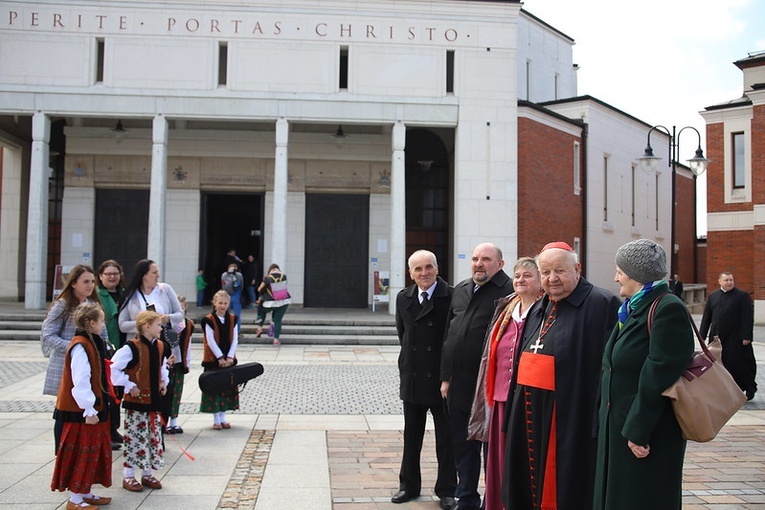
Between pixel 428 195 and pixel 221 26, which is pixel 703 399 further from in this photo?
pixel 428 195

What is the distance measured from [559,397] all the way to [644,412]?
24.8 inches

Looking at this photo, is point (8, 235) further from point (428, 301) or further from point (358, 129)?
point (428, 301)

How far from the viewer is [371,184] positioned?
25469mm

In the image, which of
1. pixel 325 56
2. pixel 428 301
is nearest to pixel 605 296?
pixel 428 301

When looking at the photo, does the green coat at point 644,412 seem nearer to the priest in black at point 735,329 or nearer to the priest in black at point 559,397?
the priest in black at point 559,397

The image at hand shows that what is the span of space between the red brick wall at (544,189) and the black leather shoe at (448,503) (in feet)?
61.7

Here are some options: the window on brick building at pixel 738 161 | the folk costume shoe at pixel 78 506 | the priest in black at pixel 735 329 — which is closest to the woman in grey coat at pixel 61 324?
the folk costume shoe at pixel 78 506

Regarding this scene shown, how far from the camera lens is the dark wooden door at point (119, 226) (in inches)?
982

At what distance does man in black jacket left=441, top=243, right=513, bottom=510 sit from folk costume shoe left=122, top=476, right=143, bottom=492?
2.71 meters

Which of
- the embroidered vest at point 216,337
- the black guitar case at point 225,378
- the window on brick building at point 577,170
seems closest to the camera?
the black guitar case at point 225,378

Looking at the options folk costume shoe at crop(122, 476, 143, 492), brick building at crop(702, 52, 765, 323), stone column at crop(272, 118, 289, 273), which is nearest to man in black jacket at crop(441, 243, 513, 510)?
folk costume shoe at crop(122, 476, 143, 492)

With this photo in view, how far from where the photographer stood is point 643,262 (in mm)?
3953

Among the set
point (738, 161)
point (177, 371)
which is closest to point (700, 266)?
point (738, 161)

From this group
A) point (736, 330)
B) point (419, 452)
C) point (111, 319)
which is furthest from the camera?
point (736, 330)
